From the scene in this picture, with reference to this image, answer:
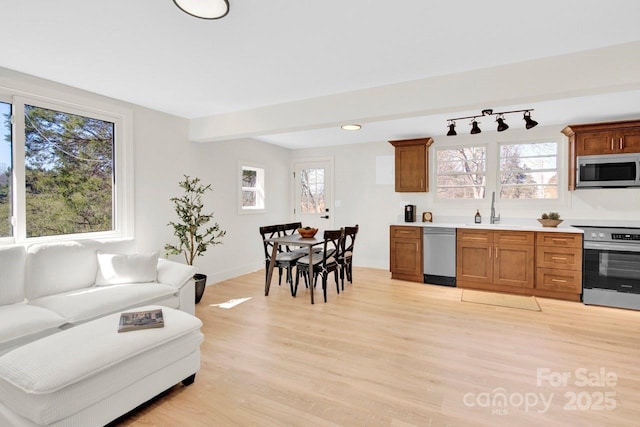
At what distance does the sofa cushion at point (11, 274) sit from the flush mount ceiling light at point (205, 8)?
7.75ft

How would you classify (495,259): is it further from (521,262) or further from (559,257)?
(559,257)

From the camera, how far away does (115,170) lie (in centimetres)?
367

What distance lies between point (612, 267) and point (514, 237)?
1.07 metres

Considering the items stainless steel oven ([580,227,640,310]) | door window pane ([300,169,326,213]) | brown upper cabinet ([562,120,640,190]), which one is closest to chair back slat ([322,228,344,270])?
door window pane ([300,169,326,213])

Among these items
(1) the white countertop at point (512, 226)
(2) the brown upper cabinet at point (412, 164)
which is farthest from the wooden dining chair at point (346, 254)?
(2) the brown upper cabinet at point (412, 164)

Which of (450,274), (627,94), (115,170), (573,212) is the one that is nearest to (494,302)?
(450,274)

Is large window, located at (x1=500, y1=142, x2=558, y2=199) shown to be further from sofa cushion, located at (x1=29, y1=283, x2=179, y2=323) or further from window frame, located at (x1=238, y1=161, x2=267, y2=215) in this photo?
sofa cushion, located at (x1=29, y1=283, x2=179, y2=323)

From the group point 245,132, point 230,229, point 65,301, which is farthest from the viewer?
point 230,229

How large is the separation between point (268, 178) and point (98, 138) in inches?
116

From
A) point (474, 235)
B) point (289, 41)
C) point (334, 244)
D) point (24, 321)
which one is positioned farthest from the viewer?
point (474, 235)

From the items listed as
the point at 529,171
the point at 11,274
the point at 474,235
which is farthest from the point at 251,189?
the point at 529,171

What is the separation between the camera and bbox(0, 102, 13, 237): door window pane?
2.82 metres

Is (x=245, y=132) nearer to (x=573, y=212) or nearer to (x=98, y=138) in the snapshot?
(x=98, y=138)

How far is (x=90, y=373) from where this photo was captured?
1656 mm
